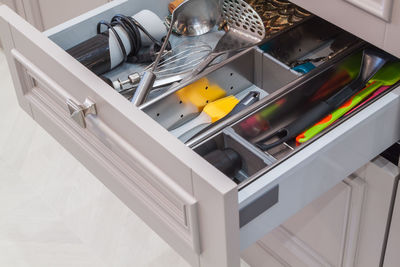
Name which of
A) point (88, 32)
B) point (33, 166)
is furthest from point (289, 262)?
point (33, 166)

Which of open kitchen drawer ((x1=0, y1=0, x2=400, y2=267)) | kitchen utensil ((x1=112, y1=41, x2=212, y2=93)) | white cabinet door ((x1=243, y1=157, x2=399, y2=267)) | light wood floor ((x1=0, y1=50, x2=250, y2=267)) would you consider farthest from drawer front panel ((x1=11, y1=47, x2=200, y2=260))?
light wood floor ((x1=0, y1=50, x2=250, y2=267))

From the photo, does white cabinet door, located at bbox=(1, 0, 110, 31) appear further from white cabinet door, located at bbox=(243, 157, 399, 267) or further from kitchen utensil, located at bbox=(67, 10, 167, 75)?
white cabinet door, located at bbox=(243, 157, 399, 267)

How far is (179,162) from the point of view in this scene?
2.86 feet

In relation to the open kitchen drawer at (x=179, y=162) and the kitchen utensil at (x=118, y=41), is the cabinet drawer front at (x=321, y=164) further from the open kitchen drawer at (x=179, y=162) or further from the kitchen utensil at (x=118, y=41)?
the kitchen utensil at (x=118, y=41)

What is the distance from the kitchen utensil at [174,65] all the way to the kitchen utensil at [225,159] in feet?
0.65

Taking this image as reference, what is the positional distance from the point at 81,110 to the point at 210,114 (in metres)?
0.22

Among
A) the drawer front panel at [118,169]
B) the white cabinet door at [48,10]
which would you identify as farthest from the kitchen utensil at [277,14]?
the white cabinet door at [48,10]

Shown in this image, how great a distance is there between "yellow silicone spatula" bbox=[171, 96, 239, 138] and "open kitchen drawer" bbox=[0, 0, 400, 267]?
0.14 m

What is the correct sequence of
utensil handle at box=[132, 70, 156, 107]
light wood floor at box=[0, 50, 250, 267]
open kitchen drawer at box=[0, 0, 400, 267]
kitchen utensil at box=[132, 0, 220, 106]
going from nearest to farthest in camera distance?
open kitchen drawer at box=[0, 0, 400, 267], utensil handle at box=[132, 70, 156, 107], kitchen utensil at box=[132, 0, 220, 106], light wood floor at box=[0, 50, 250, 267]

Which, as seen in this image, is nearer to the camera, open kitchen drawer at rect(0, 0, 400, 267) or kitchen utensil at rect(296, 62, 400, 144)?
open kitchen drawer at rect(0, 0, 400, 267)

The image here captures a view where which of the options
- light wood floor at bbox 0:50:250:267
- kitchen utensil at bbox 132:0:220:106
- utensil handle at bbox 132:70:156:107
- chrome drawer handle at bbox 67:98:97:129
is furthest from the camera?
light wood floor at bbox 0:50:250:267

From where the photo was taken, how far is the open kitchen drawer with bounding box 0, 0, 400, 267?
0.89 meters

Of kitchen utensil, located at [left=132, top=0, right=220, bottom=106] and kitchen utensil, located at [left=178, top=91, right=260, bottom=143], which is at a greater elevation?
kitchen utensil, located at [left=132, top=0, right=220, bottom=106]

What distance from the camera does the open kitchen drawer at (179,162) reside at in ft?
2.91
